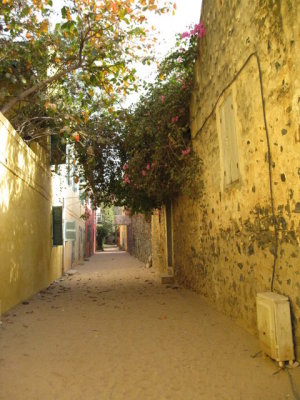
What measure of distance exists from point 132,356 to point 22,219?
4.25m

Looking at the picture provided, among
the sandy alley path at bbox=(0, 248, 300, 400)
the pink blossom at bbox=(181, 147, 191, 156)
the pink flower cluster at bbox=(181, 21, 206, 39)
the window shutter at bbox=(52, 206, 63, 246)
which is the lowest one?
the sandy alley path at bbox=(0, 248, 300, 400)

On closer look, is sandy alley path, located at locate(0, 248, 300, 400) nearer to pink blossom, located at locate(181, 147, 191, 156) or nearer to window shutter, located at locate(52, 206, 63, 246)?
pink blossom, located at locate(181, 147, 191, 156)

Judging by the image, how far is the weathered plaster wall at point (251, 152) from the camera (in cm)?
339

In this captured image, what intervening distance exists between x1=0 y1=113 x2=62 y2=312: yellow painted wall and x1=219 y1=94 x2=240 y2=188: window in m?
3.48

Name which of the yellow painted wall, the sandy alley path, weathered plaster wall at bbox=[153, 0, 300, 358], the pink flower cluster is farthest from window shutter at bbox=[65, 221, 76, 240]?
the pink flower cluster

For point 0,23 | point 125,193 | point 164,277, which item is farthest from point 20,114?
point 164,277

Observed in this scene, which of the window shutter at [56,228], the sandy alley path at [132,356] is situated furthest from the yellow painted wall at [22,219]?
the sandy alley path at [132,356]

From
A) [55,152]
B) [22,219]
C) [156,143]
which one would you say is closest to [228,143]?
[156,143]

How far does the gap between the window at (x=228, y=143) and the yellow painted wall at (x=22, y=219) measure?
3.48 metres

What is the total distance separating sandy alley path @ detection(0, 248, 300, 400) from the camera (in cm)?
306

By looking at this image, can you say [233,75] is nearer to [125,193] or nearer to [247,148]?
[247,148]

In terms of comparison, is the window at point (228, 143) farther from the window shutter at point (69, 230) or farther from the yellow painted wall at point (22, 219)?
the window shutter at point (69, 230)

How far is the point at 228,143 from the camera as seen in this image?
17.1 ft

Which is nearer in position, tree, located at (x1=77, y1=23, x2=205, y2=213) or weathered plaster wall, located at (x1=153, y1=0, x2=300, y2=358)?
weathered plaster wall, located at (x1=153, y1=0, x2=300, y2=358)
